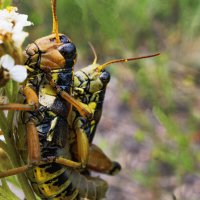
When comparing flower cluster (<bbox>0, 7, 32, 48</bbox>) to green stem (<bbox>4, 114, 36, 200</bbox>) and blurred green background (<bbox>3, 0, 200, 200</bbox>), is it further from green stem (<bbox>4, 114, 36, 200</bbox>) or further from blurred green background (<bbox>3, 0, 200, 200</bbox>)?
blurred green background (<bbox>3, 0, 200, 200</bbox>)

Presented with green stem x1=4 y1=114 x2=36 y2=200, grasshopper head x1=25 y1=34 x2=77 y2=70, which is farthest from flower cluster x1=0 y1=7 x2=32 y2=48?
green stem x1=4 y1=114 x2=36 y2=200

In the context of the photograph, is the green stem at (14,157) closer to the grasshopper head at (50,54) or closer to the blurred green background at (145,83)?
the grasshopper head at (50,54)

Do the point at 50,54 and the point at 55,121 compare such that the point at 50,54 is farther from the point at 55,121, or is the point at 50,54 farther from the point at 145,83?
the point at 145,83

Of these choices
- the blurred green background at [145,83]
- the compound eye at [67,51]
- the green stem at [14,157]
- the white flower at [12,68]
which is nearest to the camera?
the white flower at [12,68]

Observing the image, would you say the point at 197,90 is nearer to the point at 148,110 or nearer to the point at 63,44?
the point at 148,110

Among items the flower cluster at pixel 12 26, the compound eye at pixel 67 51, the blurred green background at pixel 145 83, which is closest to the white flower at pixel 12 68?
the flower cluster at pixel 12 26

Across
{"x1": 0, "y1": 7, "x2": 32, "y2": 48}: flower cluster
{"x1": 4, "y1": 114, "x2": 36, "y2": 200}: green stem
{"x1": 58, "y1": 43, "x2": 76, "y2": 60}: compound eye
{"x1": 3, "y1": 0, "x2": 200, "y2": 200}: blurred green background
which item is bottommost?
{"x1": 3, "y1": 0, "x2": 200, "y2": 200}: blurred green background
